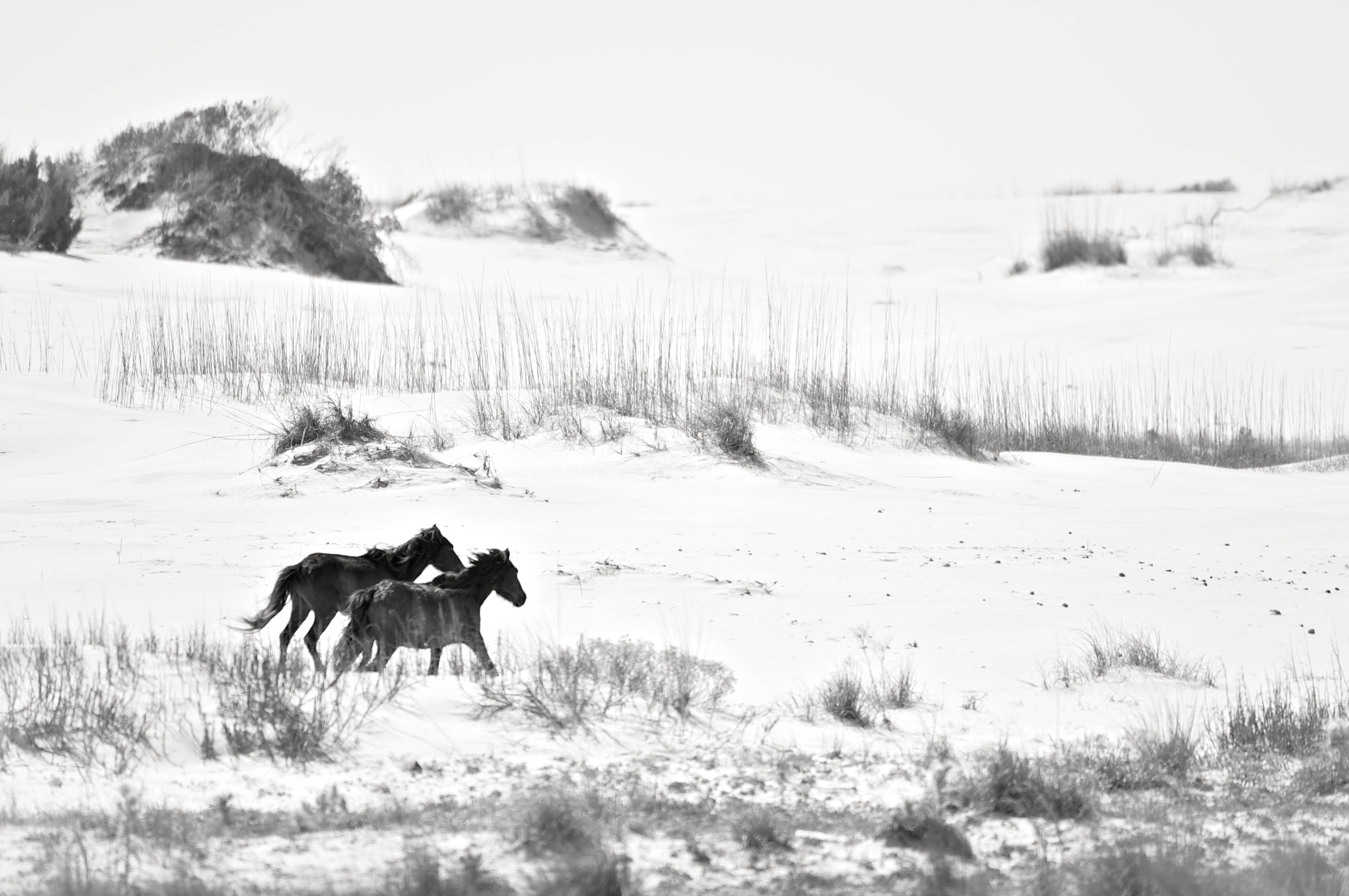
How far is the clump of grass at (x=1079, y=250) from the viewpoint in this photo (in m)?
24.5

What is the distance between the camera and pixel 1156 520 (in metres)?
8.72

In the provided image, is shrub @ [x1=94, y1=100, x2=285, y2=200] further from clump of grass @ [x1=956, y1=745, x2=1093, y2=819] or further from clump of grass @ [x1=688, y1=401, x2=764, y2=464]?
clump of grass @ [x1=956, y1=745, x2=1093, y2=819]

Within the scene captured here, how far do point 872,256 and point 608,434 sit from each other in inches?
802

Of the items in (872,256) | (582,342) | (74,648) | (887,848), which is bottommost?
(887,848)

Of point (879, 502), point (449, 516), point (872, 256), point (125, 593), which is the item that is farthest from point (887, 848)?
point (872, 256)

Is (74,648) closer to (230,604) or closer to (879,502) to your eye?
(230,604)

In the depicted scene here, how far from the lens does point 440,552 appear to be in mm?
4996

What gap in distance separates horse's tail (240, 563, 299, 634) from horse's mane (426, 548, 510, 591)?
47 cm

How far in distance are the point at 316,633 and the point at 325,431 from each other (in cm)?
488

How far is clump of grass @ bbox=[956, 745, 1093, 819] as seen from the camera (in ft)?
11.6

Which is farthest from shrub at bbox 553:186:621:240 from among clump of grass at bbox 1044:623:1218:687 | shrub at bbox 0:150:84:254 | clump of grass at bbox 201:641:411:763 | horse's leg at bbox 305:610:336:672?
clump of grass at bbox 201:641:411:763

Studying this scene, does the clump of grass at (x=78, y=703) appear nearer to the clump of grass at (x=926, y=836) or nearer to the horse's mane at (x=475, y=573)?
the horse's mane at (x=475, y=573)

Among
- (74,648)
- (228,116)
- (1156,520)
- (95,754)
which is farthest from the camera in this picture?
(228,116)

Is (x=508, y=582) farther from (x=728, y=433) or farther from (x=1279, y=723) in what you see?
(x=728, y=433)
